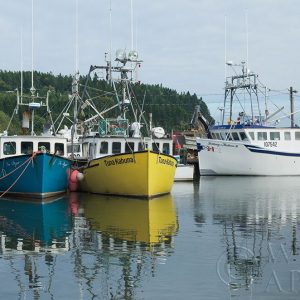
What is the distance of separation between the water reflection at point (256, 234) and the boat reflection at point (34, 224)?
14.0 ft

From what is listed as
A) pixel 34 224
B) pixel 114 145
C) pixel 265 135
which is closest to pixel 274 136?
pixel 265 135

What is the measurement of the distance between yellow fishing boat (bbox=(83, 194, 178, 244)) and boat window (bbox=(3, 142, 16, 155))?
13.4 ft

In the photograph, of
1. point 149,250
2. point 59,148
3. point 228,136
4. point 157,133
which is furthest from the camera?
point 228,136

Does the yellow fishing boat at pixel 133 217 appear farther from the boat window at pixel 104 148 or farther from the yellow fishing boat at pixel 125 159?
the boat window at pixel 104 148

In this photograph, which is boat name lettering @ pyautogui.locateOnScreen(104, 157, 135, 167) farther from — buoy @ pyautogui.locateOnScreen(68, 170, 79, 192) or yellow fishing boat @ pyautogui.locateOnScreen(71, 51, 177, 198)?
buoy @ pyautogui.locateOnScreen(68, 170, 79, 192)

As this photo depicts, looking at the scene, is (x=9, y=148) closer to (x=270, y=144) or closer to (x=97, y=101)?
(x=270, y=144)

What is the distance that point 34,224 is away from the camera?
18.4m

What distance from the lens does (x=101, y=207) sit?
22.6m

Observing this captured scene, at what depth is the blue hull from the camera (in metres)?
24.7

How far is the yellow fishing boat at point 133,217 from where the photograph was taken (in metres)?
15.9

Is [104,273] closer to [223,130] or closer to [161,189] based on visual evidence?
[161,189]

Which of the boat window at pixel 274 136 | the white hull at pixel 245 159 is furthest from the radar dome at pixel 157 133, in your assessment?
the boat window at pixel 274 136

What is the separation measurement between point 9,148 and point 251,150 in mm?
19779

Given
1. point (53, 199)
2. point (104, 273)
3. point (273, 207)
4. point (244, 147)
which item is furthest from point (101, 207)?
point (244, 147)
